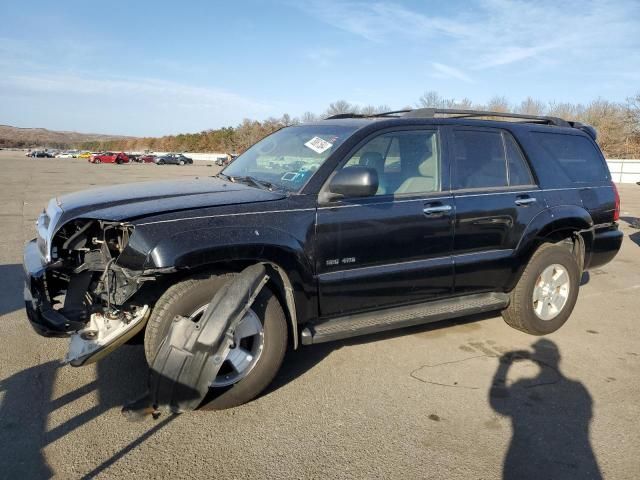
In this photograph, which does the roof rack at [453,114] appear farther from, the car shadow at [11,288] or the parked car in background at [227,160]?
the car shadow at [11,288]

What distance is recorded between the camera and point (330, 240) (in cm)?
346

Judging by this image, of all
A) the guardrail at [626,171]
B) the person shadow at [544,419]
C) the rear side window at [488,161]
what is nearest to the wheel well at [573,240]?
the rear side window at [488,161]

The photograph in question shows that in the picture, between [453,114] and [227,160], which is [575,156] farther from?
[227,160]

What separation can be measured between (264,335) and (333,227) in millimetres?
858

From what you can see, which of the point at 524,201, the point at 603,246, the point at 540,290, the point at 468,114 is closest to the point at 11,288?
the point at 468,114

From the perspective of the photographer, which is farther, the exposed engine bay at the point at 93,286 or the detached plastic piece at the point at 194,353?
the exposed engine bay at the point at 93,286

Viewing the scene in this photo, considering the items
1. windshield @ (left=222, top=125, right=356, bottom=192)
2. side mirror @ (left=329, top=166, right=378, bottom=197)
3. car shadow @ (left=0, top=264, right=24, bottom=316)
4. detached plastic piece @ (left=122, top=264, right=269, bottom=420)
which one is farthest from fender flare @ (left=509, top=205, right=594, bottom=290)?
car shadow @ (left=0, top=264, right=24, bottom=316)

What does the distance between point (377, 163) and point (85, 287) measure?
230cm

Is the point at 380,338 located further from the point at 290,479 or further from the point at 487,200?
the point at 290,479

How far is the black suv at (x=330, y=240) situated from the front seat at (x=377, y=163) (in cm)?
1

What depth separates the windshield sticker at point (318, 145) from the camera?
380cm

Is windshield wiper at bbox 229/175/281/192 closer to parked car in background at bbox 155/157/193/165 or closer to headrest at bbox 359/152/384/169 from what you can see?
headrest at bbox 359/152/384/169

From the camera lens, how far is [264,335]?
3.27m

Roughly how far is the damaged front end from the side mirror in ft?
4.46
